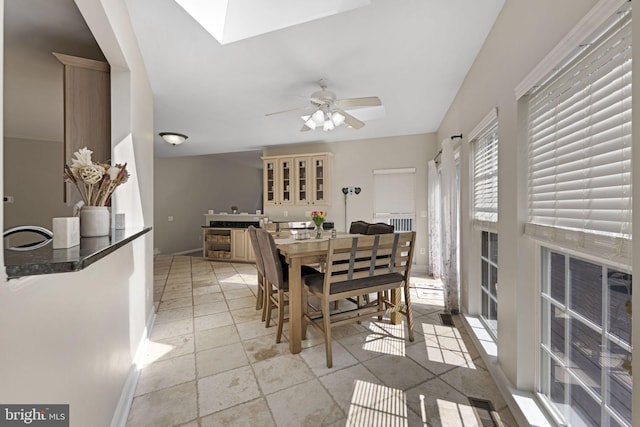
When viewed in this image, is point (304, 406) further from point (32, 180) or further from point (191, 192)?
point (191, 192)

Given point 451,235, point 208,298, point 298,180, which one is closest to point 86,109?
point 208,298

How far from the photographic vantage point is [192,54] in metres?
2.20

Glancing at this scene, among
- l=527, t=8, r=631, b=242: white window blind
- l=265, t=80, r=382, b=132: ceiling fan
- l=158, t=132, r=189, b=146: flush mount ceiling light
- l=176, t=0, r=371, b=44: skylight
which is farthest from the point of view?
l=158, t=132, r=189, b=146: flush mount ceiling light

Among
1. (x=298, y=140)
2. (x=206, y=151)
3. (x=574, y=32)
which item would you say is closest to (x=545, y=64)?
(x=574, y=32)

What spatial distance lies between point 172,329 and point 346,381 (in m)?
1.78

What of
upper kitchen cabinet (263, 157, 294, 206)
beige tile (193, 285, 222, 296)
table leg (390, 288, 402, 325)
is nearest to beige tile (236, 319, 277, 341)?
table leg (390, 288, 402, 325)

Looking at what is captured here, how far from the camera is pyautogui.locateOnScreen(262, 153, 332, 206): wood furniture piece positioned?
507 cm

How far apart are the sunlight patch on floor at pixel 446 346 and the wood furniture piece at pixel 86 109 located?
9.15 feet

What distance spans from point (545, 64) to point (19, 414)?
2.24 metres

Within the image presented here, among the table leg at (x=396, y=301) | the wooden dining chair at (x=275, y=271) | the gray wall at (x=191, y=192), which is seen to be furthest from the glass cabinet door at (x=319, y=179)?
the table leg at (x=396, y=301)

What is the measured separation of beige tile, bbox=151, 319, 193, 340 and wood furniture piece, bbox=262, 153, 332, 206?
3.01 metres

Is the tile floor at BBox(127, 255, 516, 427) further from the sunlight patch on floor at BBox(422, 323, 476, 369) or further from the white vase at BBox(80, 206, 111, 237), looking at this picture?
the white vase at BBox(80, 206, 111, 237)

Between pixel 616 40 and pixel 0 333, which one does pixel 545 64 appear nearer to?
pixel 616 40

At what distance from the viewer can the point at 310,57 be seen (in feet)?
7.29
